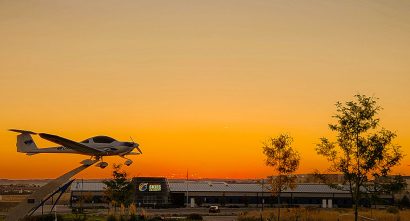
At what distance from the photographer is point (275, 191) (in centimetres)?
5388

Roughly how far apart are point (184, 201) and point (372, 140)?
2772 inches

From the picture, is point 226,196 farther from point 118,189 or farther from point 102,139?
point 102,139

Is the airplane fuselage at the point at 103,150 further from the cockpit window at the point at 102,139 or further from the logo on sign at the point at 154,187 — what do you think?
the logo on sign at the point at 154,187

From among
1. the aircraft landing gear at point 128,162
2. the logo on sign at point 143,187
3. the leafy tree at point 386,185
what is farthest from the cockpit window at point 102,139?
the logo on sign at point 143,187

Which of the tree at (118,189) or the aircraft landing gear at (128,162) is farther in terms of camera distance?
the tree at (118,189)

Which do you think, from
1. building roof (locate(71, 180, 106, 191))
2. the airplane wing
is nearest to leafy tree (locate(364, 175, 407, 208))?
the airplane wing

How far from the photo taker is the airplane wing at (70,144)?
2750 cm

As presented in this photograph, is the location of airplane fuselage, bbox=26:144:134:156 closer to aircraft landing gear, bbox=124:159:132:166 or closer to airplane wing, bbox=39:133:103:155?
airplane wing, bbox=39:133:103:155

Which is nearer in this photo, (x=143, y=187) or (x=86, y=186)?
(x=143, y=187)

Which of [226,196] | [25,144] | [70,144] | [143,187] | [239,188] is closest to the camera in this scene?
[70,144]

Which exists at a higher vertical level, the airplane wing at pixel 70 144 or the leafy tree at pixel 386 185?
the airplane wing at pixel 70 144

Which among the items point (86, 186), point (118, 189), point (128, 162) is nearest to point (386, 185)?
point (128, 162)

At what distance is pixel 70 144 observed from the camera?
30.1 m

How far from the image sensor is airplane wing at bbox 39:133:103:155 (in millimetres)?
27500
